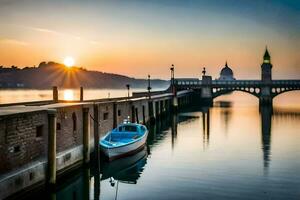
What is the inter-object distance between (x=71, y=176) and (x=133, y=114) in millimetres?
24089

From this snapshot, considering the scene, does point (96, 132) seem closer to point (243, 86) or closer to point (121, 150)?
point (121, 150)

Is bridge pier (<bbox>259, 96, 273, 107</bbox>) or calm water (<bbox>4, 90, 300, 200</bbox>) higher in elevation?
bridge pier (<bbox>259, 96, 273, 107</bbox>)

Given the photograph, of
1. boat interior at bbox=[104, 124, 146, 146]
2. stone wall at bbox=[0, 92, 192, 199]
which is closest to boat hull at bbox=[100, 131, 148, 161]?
boat interior at bbox=[104, 124, 146, 146]

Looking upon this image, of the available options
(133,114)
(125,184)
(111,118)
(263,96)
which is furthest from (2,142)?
(263,96)

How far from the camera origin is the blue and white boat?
3198 cm

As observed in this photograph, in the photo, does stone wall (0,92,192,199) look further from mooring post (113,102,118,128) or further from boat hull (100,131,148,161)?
mooring post (113,102,118,128)

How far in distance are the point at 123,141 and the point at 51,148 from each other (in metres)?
11.9

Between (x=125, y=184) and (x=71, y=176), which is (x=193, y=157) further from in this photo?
(x=71, y=176)

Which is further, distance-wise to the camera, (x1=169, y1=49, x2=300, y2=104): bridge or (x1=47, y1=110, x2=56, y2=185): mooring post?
(x1=169, y1=49, x2=300, y2=104): bridge

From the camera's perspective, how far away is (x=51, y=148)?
24.2m

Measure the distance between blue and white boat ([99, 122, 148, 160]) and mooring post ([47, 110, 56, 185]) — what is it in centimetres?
775

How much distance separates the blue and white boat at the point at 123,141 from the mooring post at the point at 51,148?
7751 millimetres

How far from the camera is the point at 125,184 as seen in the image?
26.7 meters

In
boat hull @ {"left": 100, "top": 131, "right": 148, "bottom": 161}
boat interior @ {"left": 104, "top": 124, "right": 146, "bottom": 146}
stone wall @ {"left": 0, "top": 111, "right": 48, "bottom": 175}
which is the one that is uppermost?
stone wall @ {"left": 0, "top": 111, "right": 48, "bottom": 175}
